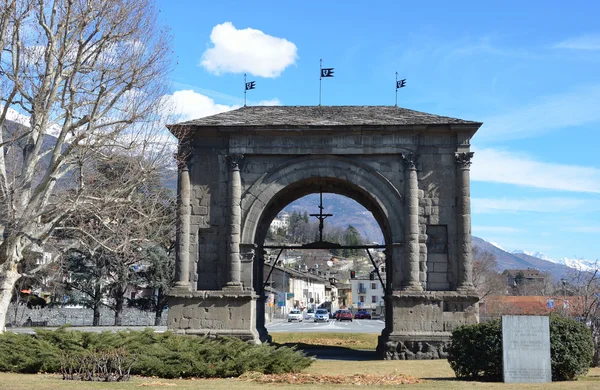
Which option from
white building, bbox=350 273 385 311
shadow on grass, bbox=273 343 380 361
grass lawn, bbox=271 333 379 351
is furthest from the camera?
white building, bbox=350 273 385 311

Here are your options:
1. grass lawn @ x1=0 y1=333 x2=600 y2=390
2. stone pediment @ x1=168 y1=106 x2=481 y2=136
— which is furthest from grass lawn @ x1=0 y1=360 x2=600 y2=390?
stone pediment @ x1=168 y1=106 x2=481 y2=136

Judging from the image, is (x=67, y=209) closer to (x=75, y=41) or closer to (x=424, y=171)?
(x=75, y=41)

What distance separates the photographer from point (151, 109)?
22.6 metres

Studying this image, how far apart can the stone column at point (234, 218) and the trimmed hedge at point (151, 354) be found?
6.96m

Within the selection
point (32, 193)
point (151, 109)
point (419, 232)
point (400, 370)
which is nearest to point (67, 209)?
point (32, 193)

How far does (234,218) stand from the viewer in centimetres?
2652

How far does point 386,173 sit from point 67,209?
1190 cm

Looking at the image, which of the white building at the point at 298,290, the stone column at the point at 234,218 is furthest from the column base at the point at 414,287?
the white building at the point at 298,290

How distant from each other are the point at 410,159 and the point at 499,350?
10866mm

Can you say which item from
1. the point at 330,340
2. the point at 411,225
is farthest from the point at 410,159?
the point at 330,340

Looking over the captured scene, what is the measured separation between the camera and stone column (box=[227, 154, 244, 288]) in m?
26.3

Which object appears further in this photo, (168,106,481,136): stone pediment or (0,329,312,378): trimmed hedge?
(168,106,481,136): stone pediment

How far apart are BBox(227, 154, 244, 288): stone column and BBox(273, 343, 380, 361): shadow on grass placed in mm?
3376

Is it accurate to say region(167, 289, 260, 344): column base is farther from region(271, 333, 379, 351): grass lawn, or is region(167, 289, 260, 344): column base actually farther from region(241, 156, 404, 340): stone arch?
region(271, 333, 379, 351): grass lawn
